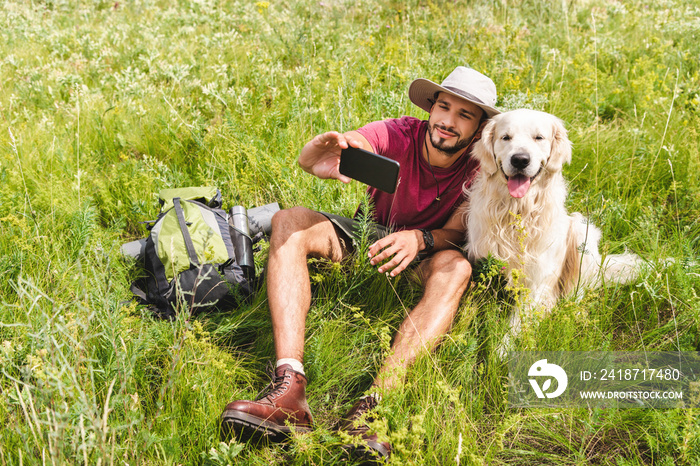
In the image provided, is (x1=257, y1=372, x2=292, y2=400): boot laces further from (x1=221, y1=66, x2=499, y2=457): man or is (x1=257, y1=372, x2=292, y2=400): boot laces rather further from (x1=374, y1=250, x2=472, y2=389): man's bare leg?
(x1=374, y1=250, x2=472, y2=389): man's bare leg

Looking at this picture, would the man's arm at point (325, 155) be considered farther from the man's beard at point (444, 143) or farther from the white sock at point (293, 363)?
the white sock at point (293, 363)

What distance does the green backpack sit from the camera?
276 centimetres

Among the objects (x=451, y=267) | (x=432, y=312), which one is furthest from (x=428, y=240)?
(x=432, y=312)

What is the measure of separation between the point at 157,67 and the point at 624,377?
519 cm

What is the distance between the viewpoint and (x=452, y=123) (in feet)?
9.45

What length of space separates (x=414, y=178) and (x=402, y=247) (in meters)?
0.58

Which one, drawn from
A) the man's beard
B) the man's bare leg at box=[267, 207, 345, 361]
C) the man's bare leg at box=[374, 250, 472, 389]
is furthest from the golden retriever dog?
the man's bare leg at box=[267, 207, 345, 361]

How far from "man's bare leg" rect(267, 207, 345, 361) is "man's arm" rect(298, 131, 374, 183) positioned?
281 mm

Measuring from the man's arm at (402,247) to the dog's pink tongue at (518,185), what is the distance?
0.48 metres

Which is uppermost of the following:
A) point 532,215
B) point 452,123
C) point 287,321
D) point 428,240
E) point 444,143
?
point 452,123

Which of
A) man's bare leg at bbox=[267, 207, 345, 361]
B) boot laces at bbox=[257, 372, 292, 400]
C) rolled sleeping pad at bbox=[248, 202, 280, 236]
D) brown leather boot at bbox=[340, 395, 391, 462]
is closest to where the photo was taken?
brown leather boot at bbox=[340, 395, 391, 462]

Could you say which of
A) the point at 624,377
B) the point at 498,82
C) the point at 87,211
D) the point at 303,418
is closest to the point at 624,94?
the point at 498,82

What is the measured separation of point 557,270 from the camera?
9.45ft

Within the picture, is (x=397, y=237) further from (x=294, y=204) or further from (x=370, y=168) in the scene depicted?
(x=294, y=204)
